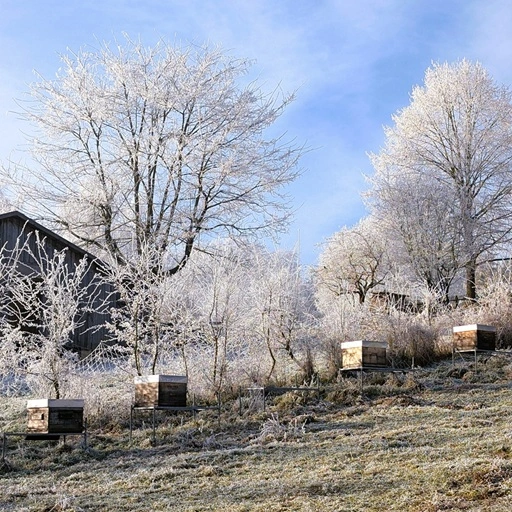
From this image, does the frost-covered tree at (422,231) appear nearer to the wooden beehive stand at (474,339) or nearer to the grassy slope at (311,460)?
the wooden beehive stand at (474,339)

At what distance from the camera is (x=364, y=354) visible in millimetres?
15086

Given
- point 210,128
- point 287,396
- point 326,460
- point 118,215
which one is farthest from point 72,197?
point 326,460

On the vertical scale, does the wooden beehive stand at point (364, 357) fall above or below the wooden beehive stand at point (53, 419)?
above

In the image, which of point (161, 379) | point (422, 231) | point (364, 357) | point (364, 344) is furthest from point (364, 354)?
point (422, 231)

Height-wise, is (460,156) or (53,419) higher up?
(460,156)

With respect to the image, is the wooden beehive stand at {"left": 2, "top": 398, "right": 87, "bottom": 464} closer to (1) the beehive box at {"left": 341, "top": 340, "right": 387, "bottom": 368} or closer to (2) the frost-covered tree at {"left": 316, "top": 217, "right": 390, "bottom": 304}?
(1) the beehive box at {"left": 341, "top": 340, "right": 387, "bottom": 368}

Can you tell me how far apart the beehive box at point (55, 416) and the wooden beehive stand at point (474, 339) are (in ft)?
26.5

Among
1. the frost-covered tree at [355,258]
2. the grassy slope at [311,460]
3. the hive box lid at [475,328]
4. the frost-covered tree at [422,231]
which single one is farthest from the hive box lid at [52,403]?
the frost-covered tree at [355,258]

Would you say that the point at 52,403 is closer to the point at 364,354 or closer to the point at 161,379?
the point at 161,379

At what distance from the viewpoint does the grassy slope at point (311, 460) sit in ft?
26.3

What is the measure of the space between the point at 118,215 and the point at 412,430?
14683mm

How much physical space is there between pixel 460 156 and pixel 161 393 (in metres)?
22.4

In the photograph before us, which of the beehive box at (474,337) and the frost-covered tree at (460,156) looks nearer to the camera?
the beehive box at (474,337)

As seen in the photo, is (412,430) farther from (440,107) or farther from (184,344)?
(440,107)
